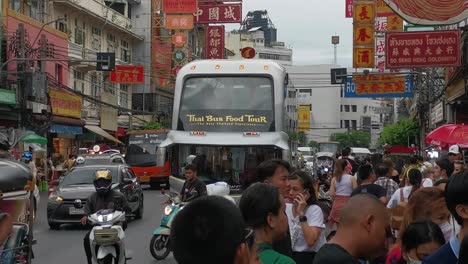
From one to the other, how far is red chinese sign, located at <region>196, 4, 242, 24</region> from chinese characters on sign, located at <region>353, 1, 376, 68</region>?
1628 centimetres

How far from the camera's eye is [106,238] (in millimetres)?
10148

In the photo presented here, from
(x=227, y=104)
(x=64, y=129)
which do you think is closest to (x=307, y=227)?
(x=227, y=104)

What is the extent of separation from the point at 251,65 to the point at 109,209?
7.27m

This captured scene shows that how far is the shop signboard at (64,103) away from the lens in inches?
1464

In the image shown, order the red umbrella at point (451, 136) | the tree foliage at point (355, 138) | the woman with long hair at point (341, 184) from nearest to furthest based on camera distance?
the woman with long hair at point (341, 184)
the red umbrella at point (451, 136)
the tree foliage at point (355, 138)

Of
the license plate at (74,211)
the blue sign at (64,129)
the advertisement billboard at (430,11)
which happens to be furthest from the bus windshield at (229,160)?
the blue sign at (64,129)

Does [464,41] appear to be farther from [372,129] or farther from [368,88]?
[372,129]

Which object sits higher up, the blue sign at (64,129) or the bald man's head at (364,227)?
the blue sign at (64,129)

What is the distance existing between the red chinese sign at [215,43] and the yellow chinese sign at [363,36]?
67.7ft

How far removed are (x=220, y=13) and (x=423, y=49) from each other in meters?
25.4

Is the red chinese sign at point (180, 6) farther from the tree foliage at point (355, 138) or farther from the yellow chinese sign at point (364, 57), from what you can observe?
the tree foliage at point (355, 138)

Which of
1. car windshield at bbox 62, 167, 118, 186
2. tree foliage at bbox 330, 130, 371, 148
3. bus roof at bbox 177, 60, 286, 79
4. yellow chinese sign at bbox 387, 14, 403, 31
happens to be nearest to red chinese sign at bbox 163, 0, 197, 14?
yellow chinese sign at bbox 387, 14, 403, 31

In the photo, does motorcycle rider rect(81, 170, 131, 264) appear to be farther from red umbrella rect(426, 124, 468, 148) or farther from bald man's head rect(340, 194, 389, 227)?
red umbrella rect(426, 124, 468, 148)

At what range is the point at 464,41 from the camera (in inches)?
959
